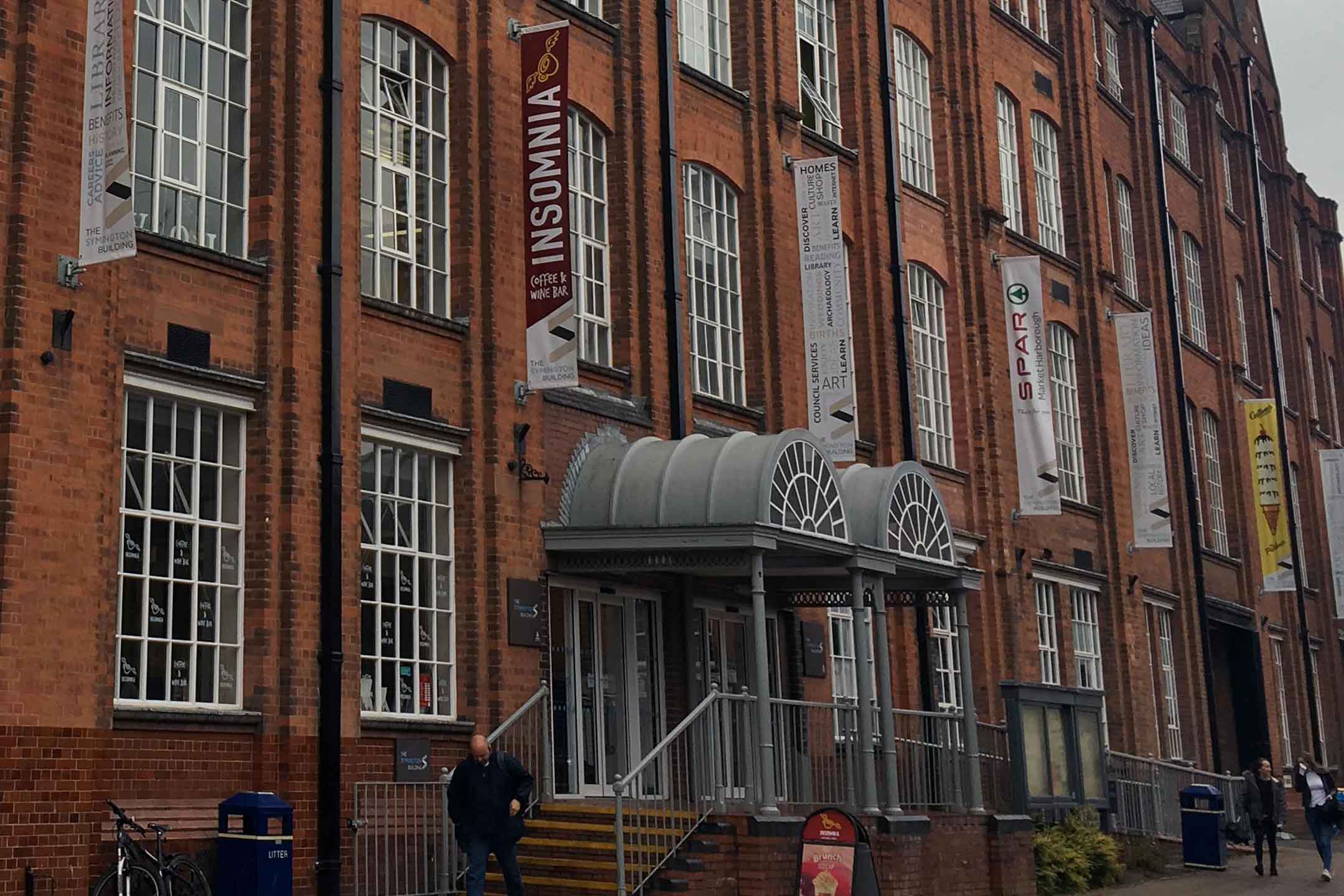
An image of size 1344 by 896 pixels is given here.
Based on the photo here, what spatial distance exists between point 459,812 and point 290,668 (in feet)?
6.09

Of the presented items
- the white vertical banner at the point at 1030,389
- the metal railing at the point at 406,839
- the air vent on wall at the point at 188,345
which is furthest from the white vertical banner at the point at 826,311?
the air vent on wall at the point at 188,345

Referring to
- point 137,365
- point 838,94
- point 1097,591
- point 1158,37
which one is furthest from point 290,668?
point 1158,37

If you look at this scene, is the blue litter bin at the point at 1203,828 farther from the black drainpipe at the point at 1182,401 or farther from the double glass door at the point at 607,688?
the black drainpipe at the point at 1182,401

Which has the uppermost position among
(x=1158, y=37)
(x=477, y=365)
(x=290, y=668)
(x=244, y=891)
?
(x=1158, y=37)

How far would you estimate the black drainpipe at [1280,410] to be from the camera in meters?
41.6

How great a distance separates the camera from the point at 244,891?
45.9ft

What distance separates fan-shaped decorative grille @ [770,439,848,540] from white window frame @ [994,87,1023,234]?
13.1m

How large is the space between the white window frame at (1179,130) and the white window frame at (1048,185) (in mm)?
7093

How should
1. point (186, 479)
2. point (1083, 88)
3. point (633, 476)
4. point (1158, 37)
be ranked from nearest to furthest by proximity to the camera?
point (186, 479)
point (633, 476)
point (1083, 88)
point (1158, 37)

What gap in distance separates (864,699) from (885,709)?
0.83 metres

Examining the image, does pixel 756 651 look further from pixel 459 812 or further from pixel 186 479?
pixel 186 479

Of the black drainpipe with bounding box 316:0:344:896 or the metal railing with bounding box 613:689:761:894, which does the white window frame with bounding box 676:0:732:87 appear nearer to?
the black drainpipe with bounding box 316:0:344:896

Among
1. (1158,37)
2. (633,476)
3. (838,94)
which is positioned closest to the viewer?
(633,476)

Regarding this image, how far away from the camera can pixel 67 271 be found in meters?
14.0
